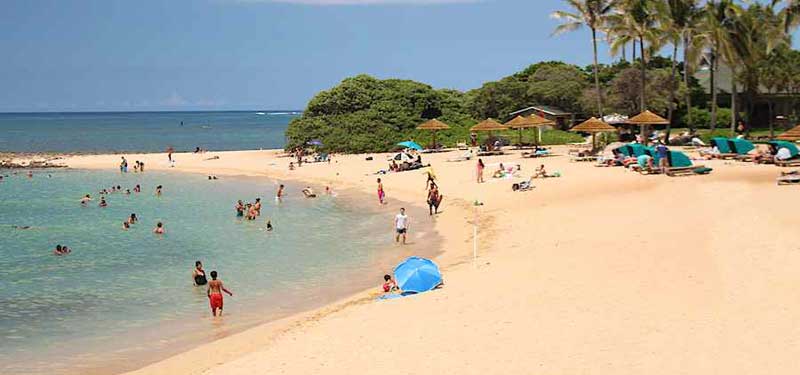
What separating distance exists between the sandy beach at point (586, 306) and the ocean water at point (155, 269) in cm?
156

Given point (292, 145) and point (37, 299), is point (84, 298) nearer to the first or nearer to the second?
point (37, 299)

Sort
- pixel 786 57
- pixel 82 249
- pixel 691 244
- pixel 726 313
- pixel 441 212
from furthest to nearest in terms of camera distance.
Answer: pixel 786 57, pixel 441 212, pixel 82 249, pixel 691 244, pixel 726 313

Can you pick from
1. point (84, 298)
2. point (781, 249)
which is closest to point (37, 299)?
point (84, 298)

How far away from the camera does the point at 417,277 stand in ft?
49.8

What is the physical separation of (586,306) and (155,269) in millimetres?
12370

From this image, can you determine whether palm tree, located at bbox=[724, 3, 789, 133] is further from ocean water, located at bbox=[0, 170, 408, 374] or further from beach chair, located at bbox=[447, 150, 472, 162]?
ocean water, located at bbox=[0, 170, 408, 374]

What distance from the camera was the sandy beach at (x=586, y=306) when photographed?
1066 cm

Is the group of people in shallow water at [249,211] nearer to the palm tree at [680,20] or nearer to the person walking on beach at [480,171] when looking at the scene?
the person walking on beach at [480,171]

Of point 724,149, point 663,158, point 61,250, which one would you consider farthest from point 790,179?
point 61,250

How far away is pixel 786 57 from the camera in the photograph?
154ft

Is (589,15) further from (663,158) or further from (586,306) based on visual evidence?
(586,306)

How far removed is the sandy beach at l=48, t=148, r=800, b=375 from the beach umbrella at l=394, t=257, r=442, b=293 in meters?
0.37

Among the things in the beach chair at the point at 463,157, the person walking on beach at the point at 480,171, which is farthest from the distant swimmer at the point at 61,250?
the beach chair at the point at 463,157

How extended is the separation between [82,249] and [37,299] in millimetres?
6418
